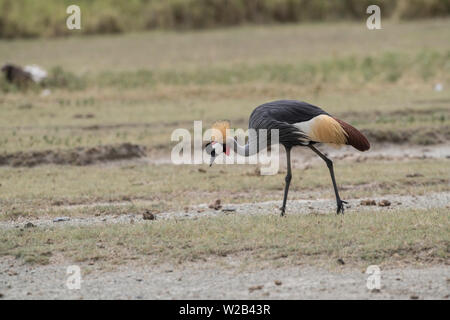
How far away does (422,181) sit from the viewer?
38.4 feet

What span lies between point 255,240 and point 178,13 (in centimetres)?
2934

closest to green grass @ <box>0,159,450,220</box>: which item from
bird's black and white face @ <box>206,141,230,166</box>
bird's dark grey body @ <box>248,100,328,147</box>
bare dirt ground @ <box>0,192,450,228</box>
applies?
bare dirt ground @ <box>0,192,450,228</box>

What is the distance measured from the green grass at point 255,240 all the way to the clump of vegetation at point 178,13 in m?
27.0

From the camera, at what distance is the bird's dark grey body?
921 cm

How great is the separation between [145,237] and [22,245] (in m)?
1.26

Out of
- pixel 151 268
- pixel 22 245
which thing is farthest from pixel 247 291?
pixel 22 245

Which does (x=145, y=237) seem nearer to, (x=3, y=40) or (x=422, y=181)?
(x=422, y=181)

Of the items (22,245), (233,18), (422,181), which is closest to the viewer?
(22,245)

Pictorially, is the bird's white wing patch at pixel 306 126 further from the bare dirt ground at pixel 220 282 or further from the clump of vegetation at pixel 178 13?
the clump of vegetation at pixel 178 13

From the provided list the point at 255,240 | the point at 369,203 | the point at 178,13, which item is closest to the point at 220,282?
the point at 255,240

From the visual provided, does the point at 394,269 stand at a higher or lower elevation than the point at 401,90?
lower

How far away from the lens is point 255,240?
825cm

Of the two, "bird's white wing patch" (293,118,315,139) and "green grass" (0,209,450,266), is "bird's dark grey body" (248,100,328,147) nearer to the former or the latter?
"bird's white wing patch" (293,118,315,139)

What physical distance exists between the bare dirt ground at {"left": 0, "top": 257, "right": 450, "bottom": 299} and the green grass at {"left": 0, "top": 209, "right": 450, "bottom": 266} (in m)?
0.24
